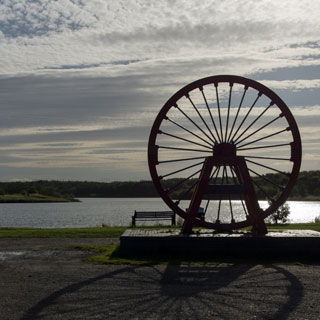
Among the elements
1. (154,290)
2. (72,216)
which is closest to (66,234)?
(154,290)

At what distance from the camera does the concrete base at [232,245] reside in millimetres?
14680

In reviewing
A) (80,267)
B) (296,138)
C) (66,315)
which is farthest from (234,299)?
(296,138)

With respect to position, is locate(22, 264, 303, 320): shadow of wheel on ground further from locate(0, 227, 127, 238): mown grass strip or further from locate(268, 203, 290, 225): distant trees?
locate(268, 203, 290, 225): distant trees

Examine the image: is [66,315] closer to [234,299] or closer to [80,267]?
[234,299]

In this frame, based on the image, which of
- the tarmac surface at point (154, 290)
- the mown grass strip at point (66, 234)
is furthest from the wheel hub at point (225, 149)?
the mown grass strip at point (66, 234)

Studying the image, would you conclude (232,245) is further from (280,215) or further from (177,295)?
(280,215)

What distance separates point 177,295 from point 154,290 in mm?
626

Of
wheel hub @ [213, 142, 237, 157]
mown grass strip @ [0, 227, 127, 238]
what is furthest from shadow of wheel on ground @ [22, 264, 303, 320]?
mown grass strip @ [0, 227, 127, 238]

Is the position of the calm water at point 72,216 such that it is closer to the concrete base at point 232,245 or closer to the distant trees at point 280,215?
the distant trees at point 280,215

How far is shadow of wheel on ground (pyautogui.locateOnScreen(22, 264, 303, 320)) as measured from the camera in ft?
27.0

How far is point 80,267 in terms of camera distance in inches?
500

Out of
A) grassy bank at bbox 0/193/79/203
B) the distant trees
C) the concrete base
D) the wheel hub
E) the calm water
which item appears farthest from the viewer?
grassy bank at bbox 0/193/79/203

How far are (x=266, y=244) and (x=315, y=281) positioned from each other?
3712 millimetres

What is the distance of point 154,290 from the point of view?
32.7 ft
